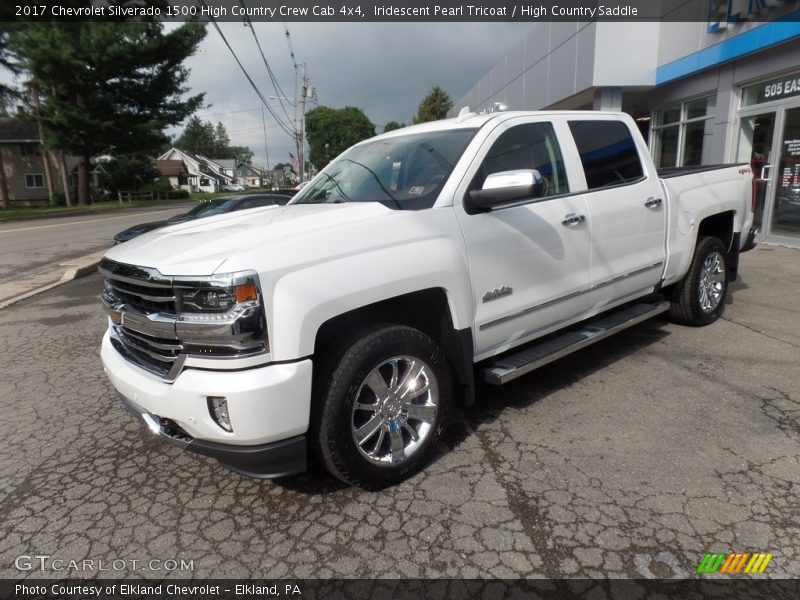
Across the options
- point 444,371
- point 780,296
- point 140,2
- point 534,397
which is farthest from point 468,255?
point 140,2

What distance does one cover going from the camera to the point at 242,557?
2459 mm

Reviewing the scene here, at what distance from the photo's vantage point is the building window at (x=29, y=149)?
45.6 m

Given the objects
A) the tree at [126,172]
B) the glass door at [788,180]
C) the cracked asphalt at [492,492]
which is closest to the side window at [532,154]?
the cracked asphalt at [492,492]

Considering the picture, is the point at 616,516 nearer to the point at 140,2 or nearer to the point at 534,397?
the point at 534,397

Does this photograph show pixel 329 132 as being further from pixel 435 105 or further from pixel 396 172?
pixel 396 172

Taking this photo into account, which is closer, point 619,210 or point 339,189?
point 339,189

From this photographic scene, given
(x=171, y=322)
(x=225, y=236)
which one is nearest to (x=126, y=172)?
(x=225, y=236)

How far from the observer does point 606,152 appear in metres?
4.13

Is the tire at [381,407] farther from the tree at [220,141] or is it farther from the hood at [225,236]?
the tree at [220,141]

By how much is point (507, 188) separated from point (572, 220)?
0.88 m

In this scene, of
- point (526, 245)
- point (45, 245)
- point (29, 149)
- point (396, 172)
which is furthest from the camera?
point (29, 149)

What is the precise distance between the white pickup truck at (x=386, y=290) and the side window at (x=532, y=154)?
0.5 inches

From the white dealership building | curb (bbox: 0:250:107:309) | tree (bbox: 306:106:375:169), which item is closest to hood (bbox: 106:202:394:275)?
curb (bbox: 0:250:107:309)

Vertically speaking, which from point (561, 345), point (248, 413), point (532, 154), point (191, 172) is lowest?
point (561, 345)
